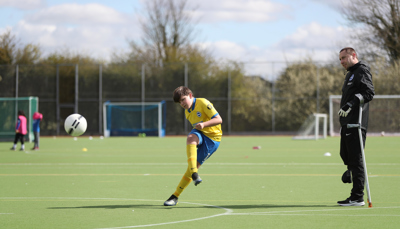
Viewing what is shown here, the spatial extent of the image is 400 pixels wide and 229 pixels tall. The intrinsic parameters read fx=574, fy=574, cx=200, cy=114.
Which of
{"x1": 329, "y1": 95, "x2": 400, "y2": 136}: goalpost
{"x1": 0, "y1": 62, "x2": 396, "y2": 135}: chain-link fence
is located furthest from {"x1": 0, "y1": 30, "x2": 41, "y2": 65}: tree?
{"x1": 329, "y1": 95, "x2": 400, "y2": 136}: goalpost

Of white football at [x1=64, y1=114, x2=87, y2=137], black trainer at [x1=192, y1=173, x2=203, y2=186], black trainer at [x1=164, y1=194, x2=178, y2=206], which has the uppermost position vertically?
white football at [x1=64, y1=114, x2=87, y2=137]

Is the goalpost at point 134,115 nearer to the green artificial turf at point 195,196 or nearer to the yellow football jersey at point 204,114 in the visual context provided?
the green artificial turf at point 195,196

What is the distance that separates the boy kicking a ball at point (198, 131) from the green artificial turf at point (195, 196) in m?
0.40

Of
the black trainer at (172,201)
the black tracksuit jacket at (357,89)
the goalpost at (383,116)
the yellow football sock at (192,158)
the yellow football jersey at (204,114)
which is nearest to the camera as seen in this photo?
the yellow football sock at (192,158)

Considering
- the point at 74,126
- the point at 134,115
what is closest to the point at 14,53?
the point at 134,115

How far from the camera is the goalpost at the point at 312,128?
32.2 metres

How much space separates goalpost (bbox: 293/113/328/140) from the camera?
32188 millimetres

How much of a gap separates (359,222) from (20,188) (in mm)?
6319

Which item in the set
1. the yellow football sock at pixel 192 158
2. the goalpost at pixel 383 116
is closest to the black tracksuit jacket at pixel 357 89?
the yellow football sock at pixel 192 158

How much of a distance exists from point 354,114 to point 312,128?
2690cm

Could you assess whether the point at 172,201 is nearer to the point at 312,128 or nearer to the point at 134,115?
the point at 312,128

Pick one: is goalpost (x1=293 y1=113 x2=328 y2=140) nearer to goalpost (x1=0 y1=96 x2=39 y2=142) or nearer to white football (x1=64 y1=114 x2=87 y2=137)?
goalpost (x1=0 y1=96 x2=39 y2=142)

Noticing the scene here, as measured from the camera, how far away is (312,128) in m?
34.4

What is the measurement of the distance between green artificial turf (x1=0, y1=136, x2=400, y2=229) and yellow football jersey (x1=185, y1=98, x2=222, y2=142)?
39.8 inches
